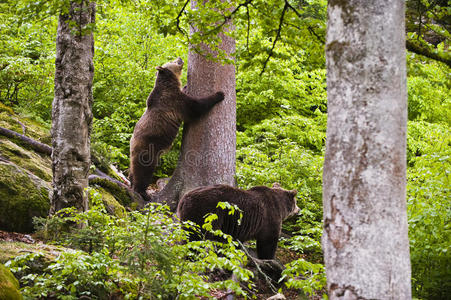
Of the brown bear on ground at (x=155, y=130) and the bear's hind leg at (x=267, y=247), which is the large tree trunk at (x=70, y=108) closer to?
the bear's hind leg at (x=267, y=247)

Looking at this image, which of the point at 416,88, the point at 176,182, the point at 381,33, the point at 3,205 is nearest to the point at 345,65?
the point at 381,33

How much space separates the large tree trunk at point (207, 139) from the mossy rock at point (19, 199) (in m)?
2.28

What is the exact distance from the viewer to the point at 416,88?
14070mm

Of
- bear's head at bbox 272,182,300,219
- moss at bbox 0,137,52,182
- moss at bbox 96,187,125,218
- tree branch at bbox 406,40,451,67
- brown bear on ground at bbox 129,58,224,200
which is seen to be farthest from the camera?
brown bear on ground at bbox 129,58,224,200

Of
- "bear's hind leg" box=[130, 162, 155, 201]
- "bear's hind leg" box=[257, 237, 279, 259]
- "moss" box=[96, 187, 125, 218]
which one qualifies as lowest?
"bear's hind leg" box=[257, 237, 279, 259]

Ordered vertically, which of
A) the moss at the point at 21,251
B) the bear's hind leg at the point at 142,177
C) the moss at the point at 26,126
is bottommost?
the moss at the point at 21,251

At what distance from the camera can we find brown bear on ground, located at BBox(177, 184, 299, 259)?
585 centimetres

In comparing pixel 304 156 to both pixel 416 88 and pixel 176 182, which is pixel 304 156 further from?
pixel 416 88

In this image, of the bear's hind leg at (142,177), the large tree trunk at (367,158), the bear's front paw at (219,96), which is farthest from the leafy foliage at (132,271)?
the bear's hind leg at (142,177)

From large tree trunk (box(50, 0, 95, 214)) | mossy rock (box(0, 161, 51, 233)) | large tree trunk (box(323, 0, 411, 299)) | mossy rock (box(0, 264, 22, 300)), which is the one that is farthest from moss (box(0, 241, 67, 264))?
large tree trunk (box(323, 0, 411, 299))

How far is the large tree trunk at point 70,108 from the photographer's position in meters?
4.75

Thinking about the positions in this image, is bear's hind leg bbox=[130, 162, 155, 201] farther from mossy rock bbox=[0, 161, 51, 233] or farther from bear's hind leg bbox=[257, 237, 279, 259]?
bear's hind leg bbox=[257, 237, 279, 259]

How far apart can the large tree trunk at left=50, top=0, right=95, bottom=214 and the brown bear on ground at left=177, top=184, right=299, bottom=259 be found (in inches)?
63.2

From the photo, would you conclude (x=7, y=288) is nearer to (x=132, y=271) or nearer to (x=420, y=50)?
(x=132, y=271)
